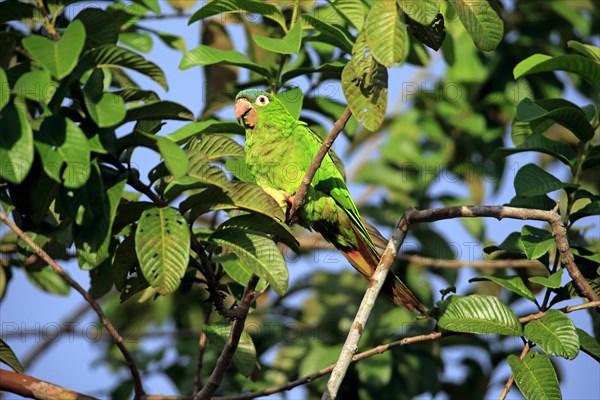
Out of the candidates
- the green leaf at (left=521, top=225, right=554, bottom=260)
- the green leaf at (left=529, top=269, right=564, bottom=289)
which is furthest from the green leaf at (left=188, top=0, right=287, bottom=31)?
the green leaf at (left=529, top=269, right=564, bottom=289)

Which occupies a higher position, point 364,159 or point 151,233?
point 151,233

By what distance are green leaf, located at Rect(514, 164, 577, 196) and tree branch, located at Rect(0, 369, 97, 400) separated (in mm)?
1842

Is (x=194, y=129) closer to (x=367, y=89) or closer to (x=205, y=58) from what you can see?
(x=205, y=58)

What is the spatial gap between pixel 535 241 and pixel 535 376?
1.75 feet

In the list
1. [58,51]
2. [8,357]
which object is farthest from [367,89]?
[8,357]

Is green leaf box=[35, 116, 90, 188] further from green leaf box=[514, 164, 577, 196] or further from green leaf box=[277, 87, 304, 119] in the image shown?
green leaf box=[514, 164, 577, 196]

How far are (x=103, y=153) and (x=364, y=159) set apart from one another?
4.40 meters

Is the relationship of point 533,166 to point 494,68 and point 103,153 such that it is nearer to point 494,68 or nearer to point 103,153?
point 103,153

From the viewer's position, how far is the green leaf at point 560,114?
9.21ft

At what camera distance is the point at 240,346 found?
3031mm

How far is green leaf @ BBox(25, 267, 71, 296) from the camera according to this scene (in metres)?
3.77

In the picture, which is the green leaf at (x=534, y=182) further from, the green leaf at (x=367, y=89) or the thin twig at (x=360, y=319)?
the green leaf at (x=367, y=89)

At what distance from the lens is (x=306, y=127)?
357 centimetres

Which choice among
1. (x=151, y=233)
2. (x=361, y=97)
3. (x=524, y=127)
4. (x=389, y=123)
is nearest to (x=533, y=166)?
(x=524, y=127)
